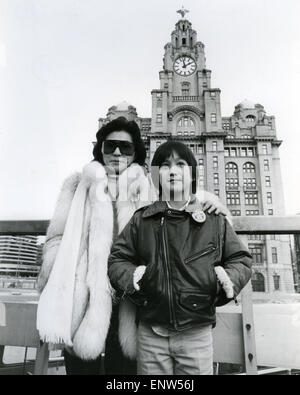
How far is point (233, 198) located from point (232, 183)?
4.41 feet

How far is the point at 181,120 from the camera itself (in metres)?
27.9

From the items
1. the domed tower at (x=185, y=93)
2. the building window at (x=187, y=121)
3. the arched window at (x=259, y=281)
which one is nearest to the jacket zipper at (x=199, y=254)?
the arched window at (x=259, y=281)

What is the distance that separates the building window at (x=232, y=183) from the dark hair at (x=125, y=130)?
88.0ft

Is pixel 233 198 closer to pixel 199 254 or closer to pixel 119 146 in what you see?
pixel 119 146

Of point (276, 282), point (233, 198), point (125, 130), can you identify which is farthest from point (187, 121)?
point (125, 130)

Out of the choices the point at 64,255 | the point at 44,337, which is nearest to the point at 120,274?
the point at 64,255

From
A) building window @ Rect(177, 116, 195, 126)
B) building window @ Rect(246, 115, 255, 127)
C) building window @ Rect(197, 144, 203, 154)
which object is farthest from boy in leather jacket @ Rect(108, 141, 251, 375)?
building window @ Rect(246, 115, 255, 127)

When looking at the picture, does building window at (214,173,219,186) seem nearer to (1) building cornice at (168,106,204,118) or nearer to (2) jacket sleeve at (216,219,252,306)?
(1) building cornice at (168,106,204,118)

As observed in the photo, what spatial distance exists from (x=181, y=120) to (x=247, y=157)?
681 cm

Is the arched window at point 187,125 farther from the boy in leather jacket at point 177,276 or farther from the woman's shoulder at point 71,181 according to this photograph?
the boy in leather jacket at point 177,276

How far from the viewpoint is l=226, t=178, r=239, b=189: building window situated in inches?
1075

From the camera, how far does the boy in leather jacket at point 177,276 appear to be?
94 cm

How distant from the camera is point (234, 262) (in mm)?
959

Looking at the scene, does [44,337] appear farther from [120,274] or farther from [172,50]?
[172,50]
